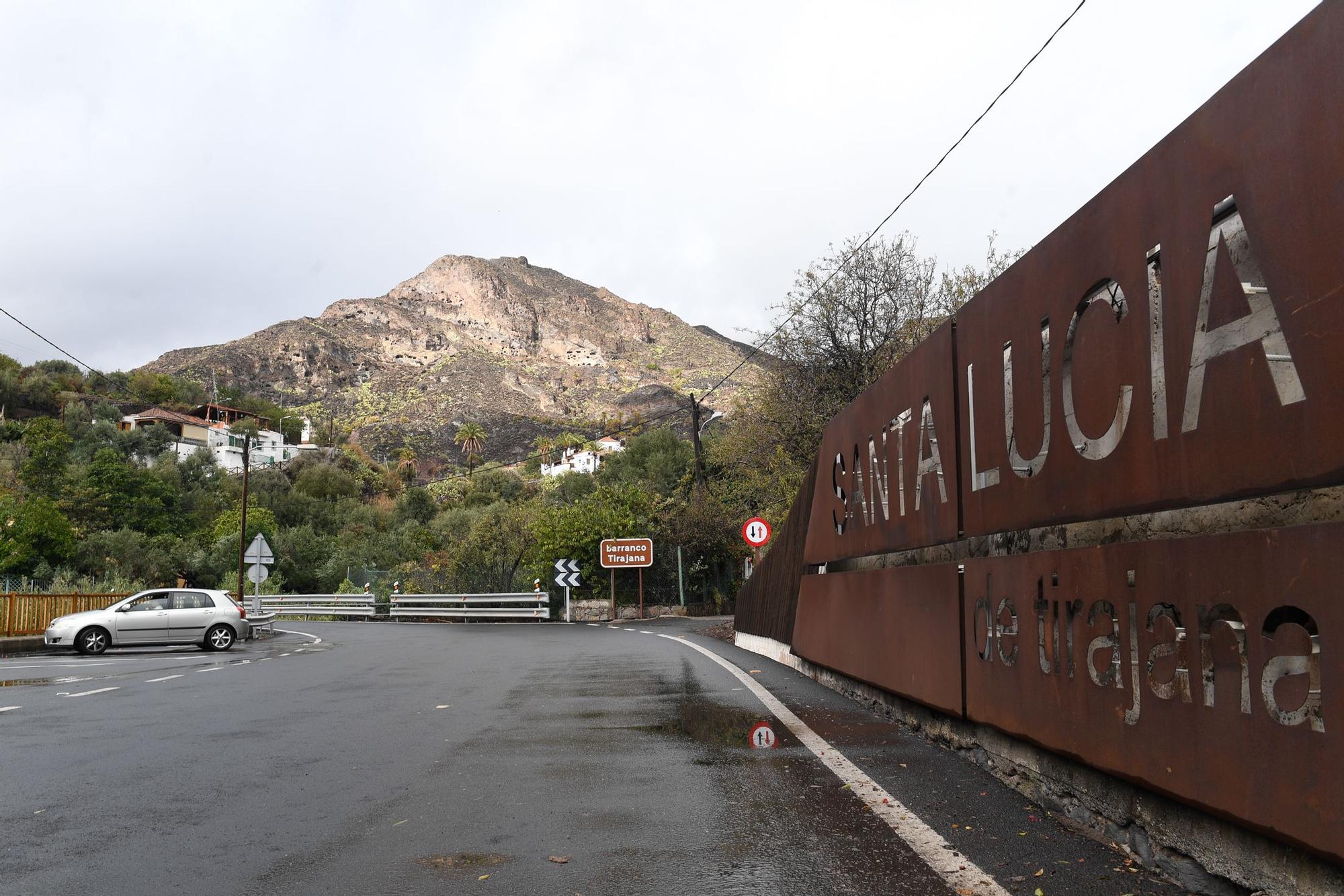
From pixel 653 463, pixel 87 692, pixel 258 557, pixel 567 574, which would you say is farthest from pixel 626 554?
pixel 653 463

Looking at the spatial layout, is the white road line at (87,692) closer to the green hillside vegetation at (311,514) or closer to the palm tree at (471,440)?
the green hillside vegetation at (311,514)

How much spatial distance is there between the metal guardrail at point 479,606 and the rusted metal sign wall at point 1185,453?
3077cm

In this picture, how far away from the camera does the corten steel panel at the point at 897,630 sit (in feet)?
21.5

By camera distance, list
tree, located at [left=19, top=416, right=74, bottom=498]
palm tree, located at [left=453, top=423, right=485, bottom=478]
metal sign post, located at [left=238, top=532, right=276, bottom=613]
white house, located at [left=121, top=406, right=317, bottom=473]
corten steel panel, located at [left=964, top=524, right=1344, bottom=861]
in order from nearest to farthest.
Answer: corten steel panel, located at [left=964, top=524, right=1344, bottom=861], metal sign post, located at [left=238, top=532, right=276, bottom=613], tree, located at [left=19, top=416, right=74, bottom=498], white house, located at [left=121, top=406, right=317, bottom=473], palm tree, located at [left=453, top=423, right=485, bottom=478]

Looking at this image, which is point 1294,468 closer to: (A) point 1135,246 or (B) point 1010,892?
(A) point 1135,246

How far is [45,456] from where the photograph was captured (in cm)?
7694

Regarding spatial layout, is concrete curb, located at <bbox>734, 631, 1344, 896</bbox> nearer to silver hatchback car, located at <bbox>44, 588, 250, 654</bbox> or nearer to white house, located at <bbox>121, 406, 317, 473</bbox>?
silver hatchback car, located at <bbox>44, 588, 250, 654</bbox>

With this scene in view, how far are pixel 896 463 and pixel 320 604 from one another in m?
41.0

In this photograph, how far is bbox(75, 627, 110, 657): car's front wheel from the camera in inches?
818

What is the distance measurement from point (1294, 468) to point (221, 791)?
557 centimetres

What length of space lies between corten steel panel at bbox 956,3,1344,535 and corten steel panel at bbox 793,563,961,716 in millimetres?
1427

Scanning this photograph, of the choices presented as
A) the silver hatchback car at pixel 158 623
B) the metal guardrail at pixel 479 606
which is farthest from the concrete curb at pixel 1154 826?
the metal guardrail at pixel 479 606

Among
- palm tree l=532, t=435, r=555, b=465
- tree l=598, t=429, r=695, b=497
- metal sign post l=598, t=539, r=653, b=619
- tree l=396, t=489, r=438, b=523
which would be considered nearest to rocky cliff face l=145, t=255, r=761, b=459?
palm tree l=532, t=435, r=555, b=465

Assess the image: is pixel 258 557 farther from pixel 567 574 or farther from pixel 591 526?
pixel 591 526
